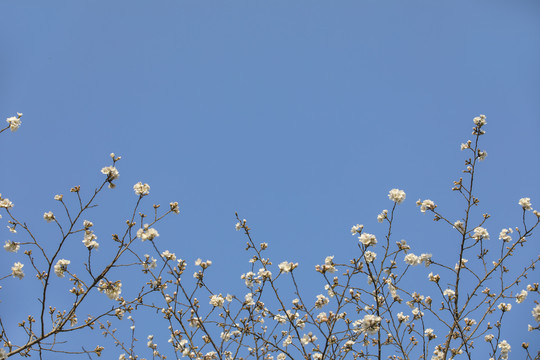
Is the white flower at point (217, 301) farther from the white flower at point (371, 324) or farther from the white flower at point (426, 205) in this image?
the white flower at point (426, 205)

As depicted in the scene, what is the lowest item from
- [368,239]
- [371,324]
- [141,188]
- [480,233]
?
[371,324]

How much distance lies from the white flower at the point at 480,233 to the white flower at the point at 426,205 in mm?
574

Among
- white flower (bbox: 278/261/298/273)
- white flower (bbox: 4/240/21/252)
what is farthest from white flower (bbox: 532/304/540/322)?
white flower (bbox: 4/240/21/252)

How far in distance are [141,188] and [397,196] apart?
3044mm

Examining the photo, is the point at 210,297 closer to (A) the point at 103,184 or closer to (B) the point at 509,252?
(A) the point at 103,184

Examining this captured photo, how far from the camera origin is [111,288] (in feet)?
12.8

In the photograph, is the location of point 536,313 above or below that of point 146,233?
below

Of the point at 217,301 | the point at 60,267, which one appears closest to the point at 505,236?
the point at 217,301

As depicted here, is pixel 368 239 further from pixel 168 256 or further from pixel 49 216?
pixel 49 216

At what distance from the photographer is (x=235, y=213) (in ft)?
16.0

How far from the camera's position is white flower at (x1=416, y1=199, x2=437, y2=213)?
15.9 feet

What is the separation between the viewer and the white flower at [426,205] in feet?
15.9

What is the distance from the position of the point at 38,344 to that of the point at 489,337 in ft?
18.6

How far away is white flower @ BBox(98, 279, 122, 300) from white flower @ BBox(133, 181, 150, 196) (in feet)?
3.23
